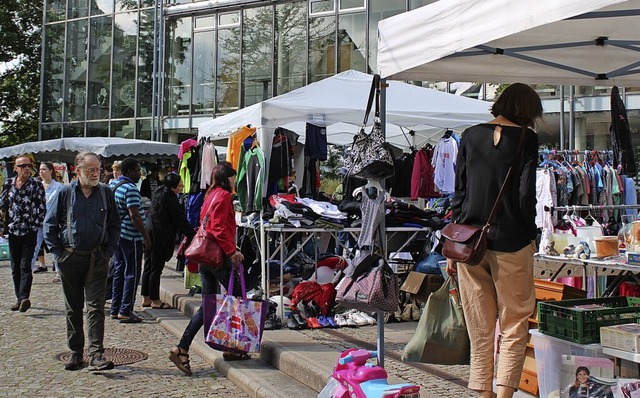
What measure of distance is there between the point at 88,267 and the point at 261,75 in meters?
17.4

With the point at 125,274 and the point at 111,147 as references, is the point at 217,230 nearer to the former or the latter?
the point at 125,274

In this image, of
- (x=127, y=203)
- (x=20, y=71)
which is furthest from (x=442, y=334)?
(x=20, y=71)

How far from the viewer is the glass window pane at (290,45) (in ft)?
72.9

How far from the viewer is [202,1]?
23.9 m

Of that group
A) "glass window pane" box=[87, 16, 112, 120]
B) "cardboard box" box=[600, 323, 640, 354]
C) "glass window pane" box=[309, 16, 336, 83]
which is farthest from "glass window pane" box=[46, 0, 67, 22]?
"cardboard box" box=[600, 323, 640, 354]

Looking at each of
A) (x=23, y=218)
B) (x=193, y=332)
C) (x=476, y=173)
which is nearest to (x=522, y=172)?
(x=476, y=173)

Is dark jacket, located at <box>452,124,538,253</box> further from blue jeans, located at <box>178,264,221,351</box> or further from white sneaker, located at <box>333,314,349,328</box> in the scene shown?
white sneaker, located at <box>333,314,349,328</box>

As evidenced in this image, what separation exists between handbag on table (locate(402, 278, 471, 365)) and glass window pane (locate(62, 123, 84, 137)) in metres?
25.0

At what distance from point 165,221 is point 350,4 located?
1390cm

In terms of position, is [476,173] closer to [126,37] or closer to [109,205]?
[109,205]

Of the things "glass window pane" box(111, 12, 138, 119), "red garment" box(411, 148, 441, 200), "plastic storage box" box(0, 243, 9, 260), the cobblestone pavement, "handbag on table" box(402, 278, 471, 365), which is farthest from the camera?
"glass window pane" box(111, 12, 138, 119)

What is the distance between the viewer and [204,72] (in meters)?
24.1

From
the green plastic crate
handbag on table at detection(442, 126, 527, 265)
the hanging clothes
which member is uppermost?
the hanging clothes

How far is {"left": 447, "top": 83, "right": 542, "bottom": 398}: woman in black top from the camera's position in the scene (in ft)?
12.2
